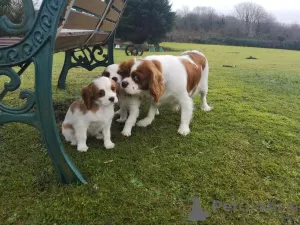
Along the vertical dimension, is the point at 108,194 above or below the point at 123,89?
below

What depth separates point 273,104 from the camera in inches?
199

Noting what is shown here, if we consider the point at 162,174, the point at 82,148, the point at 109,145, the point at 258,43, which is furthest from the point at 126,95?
the point at 258,43

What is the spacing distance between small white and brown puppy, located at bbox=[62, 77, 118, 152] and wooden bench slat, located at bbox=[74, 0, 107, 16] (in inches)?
25.0

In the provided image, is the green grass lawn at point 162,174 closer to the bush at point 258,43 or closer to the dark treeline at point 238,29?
the dark treeline at point 238,29

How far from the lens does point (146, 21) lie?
88.5 feet

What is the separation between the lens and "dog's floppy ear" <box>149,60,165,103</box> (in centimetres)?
325

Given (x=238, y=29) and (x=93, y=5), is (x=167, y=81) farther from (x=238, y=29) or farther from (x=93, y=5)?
(x=238, y=29)

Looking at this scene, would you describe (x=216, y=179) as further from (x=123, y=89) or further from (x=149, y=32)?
(x=149, y=32)

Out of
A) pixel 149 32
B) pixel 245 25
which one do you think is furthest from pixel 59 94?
pixel 245 25

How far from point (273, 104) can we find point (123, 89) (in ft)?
9.00

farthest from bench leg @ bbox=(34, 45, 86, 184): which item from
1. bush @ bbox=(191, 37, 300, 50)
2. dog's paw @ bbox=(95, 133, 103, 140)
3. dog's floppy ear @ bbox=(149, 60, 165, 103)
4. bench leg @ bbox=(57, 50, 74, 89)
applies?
bush @ bbox=(191, 37, 300, 50)

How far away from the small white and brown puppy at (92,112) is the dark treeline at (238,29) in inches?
1370

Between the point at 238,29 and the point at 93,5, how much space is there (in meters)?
63.4

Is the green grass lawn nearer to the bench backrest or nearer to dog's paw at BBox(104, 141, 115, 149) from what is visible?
dog's paw at BBox(104, 141, 115, 149)
